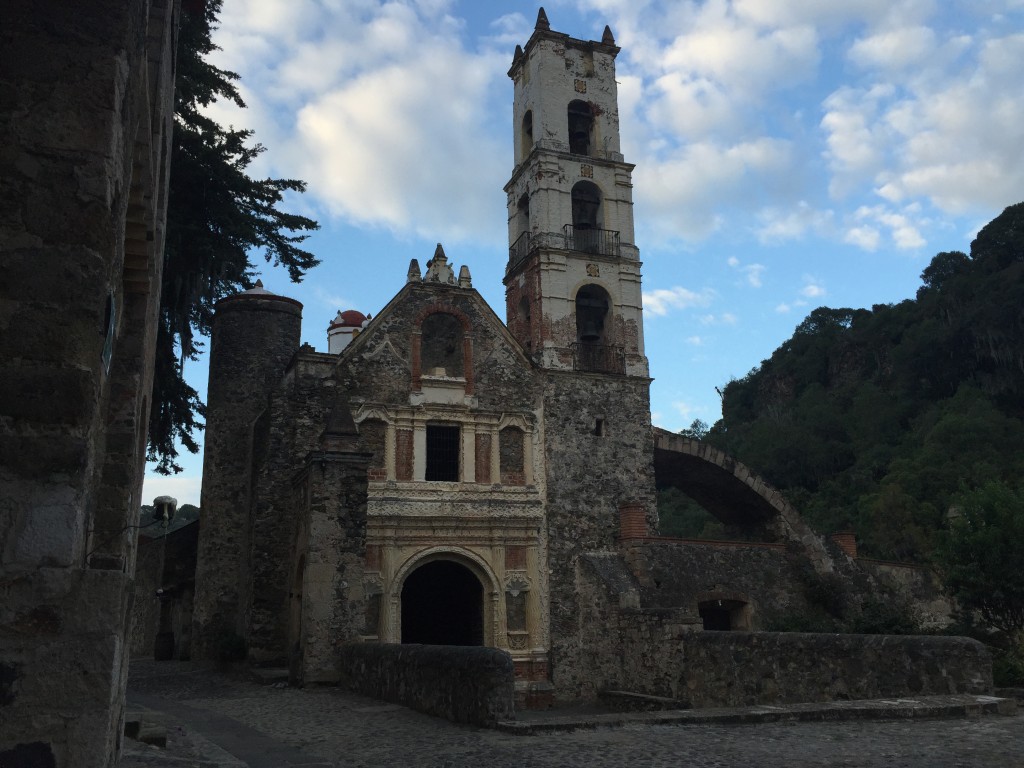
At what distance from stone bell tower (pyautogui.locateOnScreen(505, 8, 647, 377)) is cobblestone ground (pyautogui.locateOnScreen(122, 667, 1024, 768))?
45.1 feet

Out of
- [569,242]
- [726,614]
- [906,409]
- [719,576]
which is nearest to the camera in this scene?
[719,576]

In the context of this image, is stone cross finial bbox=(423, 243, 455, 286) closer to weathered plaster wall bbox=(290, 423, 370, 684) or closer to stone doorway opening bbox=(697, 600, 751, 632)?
weathered plaster wall bbox=(290, 423, 370, 684)

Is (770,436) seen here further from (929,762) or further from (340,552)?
(929,762)

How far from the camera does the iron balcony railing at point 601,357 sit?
77.6ft

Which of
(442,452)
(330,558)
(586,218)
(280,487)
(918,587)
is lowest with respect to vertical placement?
(918,587)

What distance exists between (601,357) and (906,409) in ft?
126

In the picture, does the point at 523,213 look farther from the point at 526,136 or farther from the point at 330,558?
the point at 330,558

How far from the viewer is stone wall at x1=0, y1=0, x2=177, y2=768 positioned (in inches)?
120

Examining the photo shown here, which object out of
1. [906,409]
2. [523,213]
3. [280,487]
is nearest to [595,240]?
[523,213]

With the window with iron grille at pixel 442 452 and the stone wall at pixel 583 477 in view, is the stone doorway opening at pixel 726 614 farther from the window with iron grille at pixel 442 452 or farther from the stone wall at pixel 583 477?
the window with iron grille at pixel 442 452

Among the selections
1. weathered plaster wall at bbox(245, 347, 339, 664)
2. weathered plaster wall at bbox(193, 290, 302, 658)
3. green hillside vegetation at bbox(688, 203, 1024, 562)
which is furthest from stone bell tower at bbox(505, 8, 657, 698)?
green hillside vegetation at bbox(688, 203, 1024, 562)

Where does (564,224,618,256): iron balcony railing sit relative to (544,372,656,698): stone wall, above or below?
above

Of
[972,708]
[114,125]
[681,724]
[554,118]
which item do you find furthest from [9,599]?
[554,118]

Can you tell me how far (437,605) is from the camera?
75.0 ft
